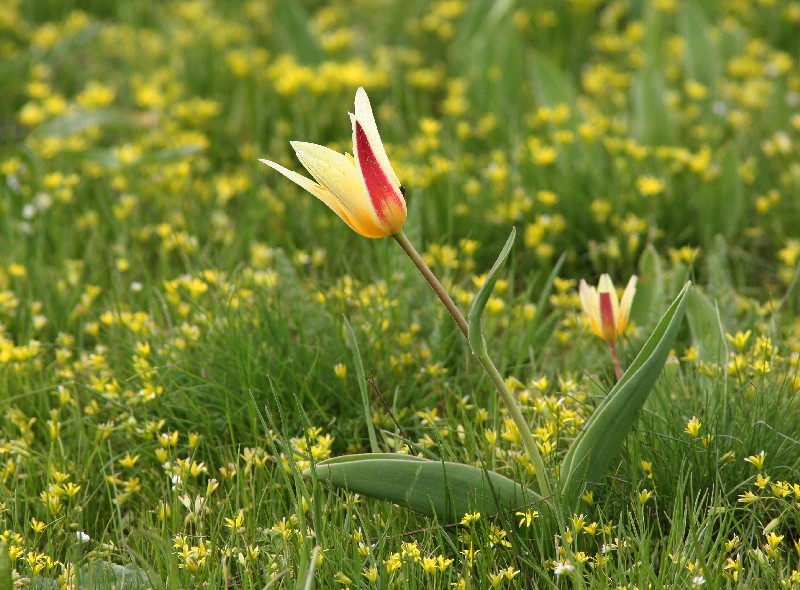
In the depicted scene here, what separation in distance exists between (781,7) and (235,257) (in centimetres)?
294

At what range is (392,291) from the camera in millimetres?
2723

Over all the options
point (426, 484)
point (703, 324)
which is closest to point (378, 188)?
point (426, 484)

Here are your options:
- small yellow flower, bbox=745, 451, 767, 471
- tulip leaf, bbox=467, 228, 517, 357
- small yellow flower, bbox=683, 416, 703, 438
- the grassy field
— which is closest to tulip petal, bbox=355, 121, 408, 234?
tulip leaf, bbox=467, 228, 517, 357

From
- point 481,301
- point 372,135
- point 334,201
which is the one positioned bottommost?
point 481,301

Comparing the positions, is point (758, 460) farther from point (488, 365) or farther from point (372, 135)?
point (372, 135)

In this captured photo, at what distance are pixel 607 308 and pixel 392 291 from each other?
80cm

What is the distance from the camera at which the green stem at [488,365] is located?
1.77 metres

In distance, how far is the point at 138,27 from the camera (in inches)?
201

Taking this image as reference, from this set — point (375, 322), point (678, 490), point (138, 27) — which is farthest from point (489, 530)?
point (138, 27)

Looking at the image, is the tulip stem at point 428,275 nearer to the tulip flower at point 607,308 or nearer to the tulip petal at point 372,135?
the tulip petal at point 372,135

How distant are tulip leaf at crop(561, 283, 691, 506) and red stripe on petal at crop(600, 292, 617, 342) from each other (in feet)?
0.66

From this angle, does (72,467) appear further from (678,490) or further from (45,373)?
(678,490)

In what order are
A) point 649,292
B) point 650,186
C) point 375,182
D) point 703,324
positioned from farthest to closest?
point 650,186 → point 649,292 → point 703,324 → point 375,182

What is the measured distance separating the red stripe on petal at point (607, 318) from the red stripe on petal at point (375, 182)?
551mm
